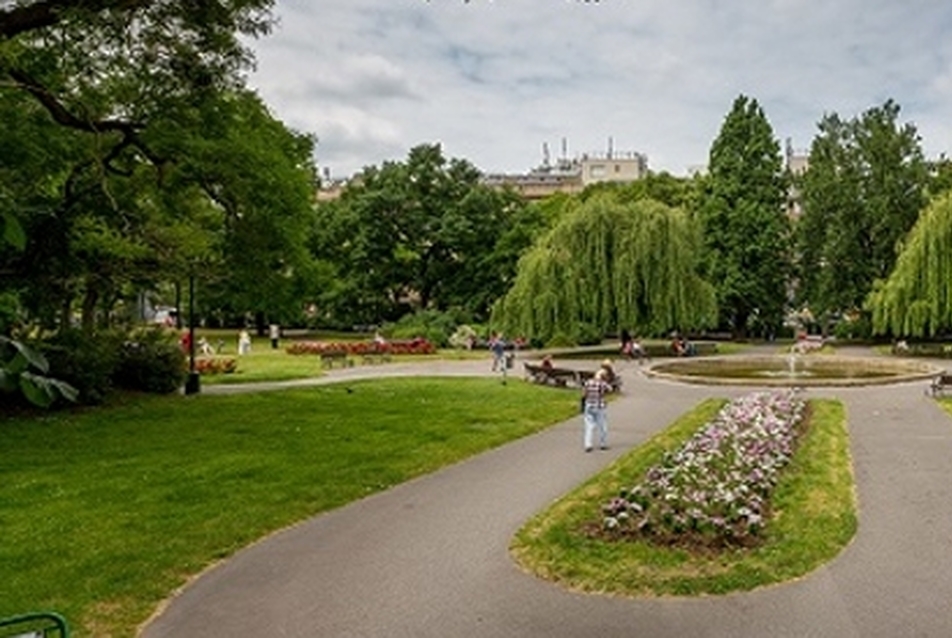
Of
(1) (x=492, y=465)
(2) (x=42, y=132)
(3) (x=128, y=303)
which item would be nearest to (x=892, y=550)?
(1) (x=492, y=465)

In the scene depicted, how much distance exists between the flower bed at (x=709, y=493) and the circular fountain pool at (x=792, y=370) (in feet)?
38.1

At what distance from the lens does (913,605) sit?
6.80m

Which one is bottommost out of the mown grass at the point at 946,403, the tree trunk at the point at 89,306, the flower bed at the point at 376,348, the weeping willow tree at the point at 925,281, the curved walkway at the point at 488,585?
the curved walkway at the point at 488,585

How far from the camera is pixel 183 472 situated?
1230 centimetres

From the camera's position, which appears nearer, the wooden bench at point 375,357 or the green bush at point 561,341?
the wooden bench at point 375,357

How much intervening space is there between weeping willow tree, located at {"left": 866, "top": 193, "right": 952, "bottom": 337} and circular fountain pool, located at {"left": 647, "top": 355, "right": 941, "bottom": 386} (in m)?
4.21

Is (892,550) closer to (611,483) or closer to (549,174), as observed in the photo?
(611,483)

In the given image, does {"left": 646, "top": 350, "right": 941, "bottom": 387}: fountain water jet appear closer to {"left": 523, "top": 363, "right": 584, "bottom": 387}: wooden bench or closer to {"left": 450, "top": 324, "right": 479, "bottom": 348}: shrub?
{"left": 523, "top": 363, "right": 584, "bottom": 387}: wooden bench

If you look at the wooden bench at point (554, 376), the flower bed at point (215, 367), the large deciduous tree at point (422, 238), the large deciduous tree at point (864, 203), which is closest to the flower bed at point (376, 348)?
the flower bed at point (215, 367)

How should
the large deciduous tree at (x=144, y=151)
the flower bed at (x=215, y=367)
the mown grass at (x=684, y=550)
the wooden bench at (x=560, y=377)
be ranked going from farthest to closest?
the flower bed at (x=215, y=367), the wooden bench at (x=560, y=377), the large deciduous tree at (x=144, y=151), the mown grass at (x=684, y=550)

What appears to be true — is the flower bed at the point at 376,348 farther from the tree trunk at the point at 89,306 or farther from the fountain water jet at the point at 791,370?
the tree trunk at the point at 89,306

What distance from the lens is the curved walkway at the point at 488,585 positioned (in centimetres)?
651

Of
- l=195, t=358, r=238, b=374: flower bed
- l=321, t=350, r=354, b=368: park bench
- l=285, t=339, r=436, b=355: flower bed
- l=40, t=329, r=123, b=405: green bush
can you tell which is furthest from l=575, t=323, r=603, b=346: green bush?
l=40, t=329, r=123, b=405: green bush

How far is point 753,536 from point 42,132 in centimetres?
1480
